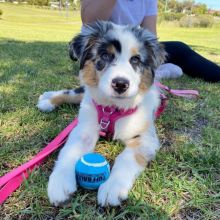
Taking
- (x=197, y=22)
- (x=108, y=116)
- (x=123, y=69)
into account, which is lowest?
(x=197, y=22)

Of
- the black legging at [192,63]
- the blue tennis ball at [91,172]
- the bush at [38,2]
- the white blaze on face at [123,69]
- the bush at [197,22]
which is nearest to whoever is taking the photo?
the blue tennis ball at [91,172]

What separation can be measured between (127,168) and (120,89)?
2.05 feet

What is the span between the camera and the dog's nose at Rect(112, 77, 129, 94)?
108 inches

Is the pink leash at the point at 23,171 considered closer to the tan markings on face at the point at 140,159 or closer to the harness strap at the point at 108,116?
the harness strap at the point at 108,116

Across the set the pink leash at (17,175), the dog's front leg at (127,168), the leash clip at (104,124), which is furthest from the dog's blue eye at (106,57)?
the pink leash at (17,175)

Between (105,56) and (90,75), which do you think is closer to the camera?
(105,56)

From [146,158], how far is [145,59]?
92cm

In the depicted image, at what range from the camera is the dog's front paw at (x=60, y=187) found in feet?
7.34

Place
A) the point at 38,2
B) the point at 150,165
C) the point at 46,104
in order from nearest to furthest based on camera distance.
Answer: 1. the point at 150,165
2. the point at 46,104
3. the point at 38,2

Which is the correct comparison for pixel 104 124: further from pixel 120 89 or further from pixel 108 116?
pixel 120 89

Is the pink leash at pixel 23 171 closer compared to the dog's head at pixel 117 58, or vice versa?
the pink leash at pixel 23 171

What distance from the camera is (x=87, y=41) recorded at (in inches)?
127

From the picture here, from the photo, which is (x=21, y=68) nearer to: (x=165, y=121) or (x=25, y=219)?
(x=165, y=121)

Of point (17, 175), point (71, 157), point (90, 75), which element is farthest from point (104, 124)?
point (17, 175)
